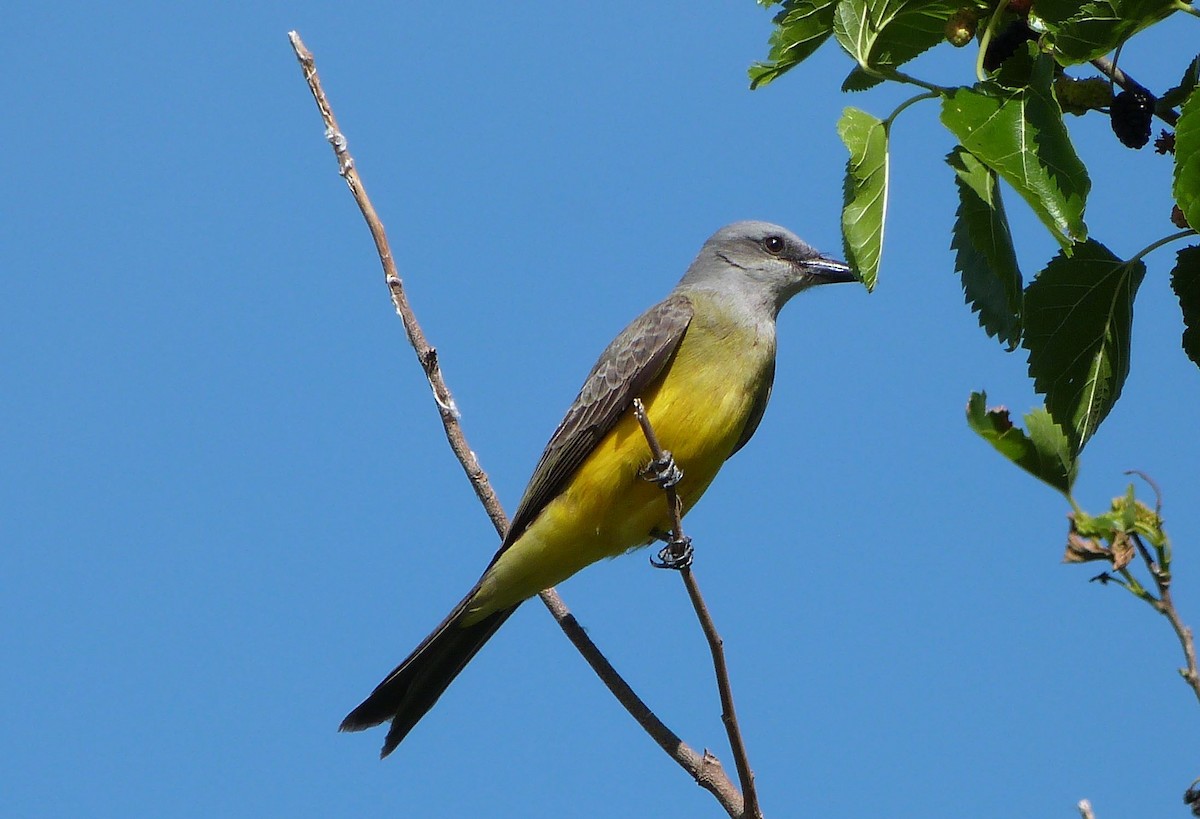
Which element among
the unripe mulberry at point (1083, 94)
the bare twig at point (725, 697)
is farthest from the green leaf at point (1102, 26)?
the bare twig at point (725, 697)

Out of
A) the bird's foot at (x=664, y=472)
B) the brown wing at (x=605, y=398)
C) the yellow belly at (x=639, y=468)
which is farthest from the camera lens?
the brown wing at (x=605, y=398)

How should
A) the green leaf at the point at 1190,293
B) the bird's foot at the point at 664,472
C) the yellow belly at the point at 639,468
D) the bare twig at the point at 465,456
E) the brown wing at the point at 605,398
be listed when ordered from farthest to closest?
the brown wing at the point at 605,398
the yellow belly at the point at 639,468
the bird's foot at the point at 664,472
the bare twig at the point at 465,456
the green leaf at the point at 1190,293

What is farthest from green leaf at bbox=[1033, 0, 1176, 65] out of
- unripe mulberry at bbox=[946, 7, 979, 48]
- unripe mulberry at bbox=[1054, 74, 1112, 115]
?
unripe mulberry at bbox=[946, 7, 979, 48]

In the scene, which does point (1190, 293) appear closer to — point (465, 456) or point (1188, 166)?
point (1188, 166)

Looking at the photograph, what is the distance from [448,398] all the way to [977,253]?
2266mm

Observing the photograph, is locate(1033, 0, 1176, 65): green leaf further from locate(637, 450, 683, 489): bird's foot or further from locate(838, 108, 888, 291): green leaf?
locate(637, 450, 683, 489): bird's foot

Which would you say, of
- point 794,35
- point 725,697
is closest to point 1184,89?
point 794,35

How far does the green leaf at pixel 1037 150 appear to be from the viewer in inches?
99.7

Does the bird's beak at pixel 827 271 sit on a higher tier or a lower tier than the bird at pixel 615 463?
higher

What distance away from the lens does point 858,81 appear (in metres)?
3.06

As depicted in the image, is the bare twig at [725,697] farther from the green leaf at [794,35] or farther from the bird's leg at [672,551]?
the green leaf at [794,35]

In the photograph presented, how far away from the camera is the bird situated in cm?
546

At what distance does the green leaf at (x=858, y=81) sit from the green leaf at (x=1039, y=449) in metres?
1.02

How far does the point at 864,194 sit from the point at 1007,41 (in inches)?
19.2
